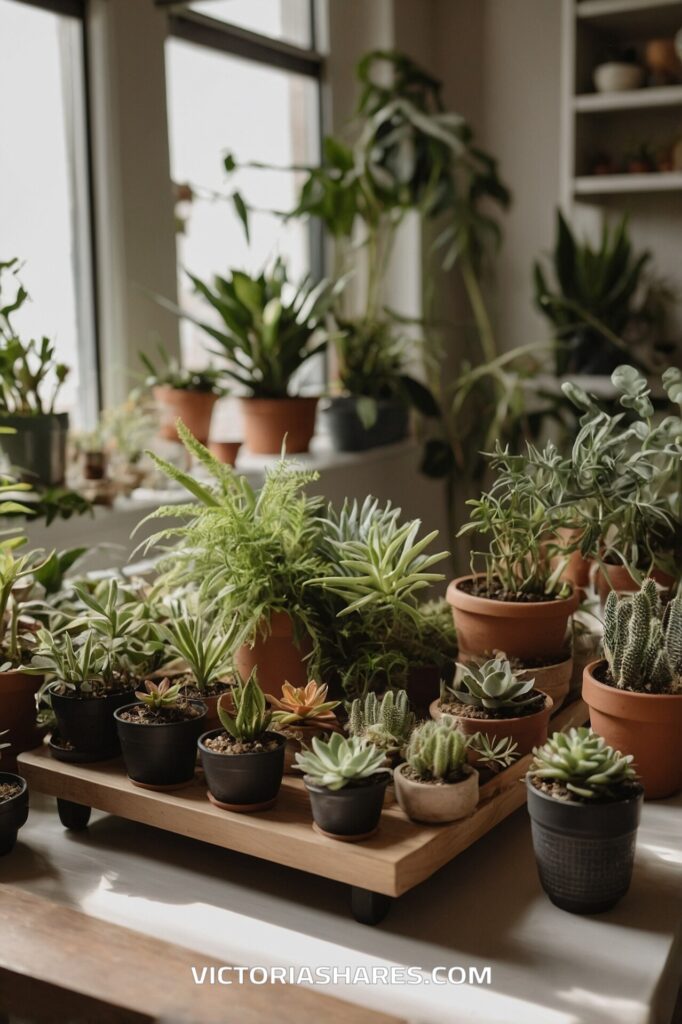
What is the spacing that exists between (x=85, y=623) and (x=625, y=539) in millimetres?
845

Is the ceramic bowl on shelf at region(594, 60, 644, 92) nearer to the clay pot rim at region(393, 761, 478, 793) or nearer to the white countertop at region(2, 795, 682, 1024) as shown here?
the white countertop at region(2, 795, 682, 1024)

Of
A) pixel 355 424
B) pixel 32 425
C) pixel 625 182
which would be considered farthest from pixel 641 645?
pixel 625 182

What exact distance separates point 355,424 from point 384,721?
7.81 ft

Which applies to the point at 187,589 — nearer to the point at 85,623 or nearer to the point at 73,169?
the point at 85,623

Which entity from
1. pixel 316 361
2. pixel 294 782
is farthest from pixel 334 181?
pixel 294 782

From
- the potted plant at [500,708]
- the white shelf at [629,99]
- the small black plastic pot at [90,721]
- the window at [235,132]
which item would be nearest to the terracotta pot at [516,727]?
the potted plant at [500,708]

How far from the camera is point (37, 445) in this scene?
8.05 ft

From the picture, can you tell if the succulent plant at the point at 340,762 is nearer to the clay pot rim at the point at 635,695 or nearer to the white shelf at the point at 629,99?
the clay pot rim at the point at 635,695

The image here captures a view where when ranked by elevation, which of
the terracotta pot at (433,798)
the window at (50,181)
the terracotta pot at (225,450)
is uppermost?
the window at (50,181)

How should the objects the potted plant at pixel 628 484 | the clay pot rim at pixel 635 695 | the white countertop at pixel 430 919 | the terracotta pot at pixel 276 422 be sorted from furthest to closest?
the terracotta pot at pixel 276 422
the potted plant at pixel 628 484
the clay pot rim at pixel 635 695
the white countertop at pixel 430 919

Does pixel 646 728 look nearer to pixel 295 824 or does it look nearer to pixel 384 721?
pixel 384 721

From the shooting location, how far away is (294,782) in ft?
4.31

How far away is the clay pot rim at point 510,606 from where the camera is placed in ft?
4.93

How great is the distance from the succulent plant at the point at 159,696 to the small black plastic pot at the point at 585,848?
454mm
